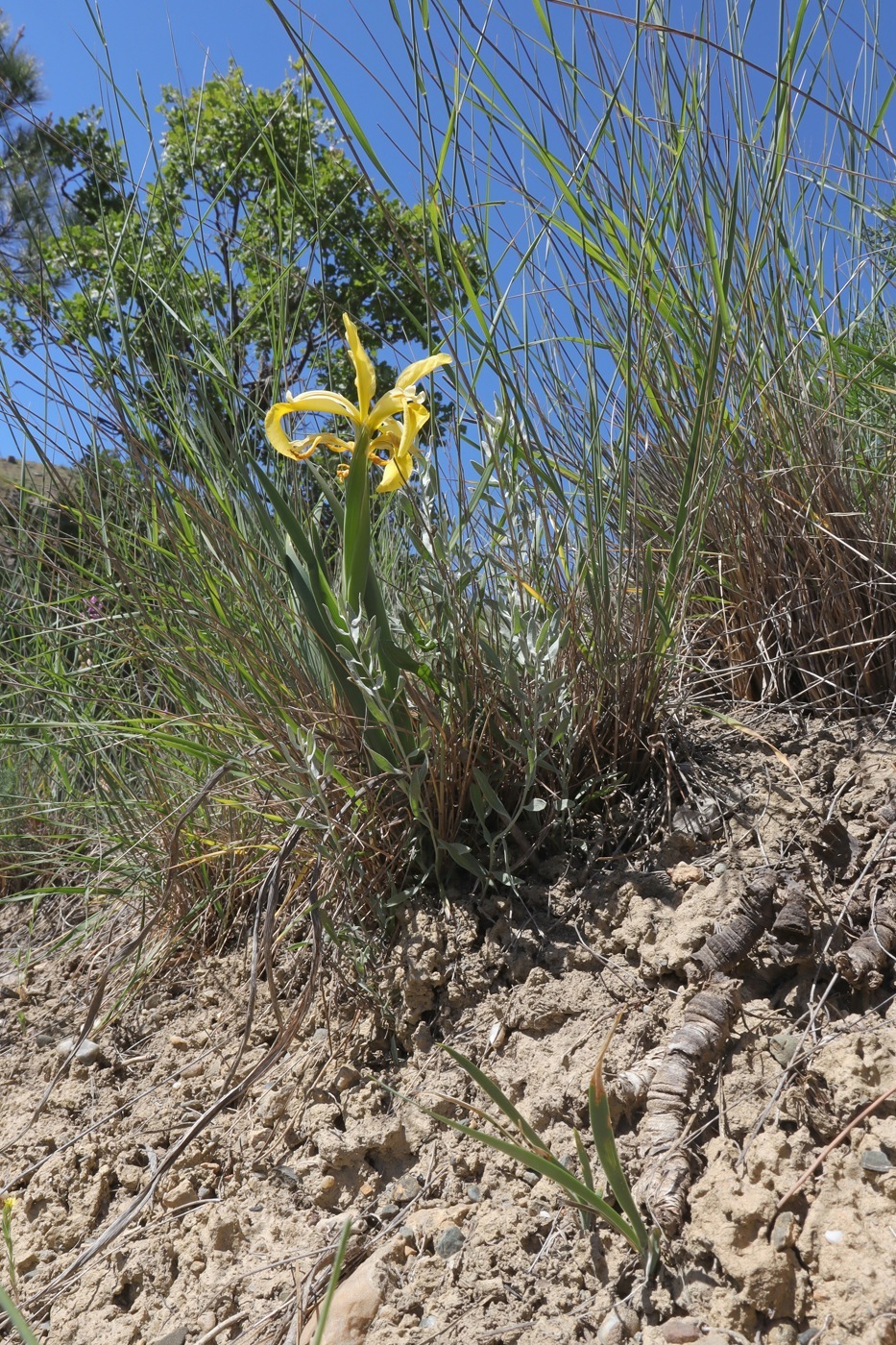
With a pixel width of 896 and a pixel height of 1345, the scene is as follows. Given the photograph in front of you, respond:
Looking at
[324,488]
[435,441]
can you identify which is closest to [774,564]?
[435,441]

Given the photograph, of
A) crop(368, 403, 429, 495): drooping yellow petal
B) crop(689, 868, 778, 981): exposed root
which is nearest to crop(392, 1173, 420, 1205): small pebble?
crop(689, 868, 778, 981): exposed root

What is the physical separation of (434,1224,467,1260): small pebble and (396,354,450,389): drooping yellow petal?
3.22 ft

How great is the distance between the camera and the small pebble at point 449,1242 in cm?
98

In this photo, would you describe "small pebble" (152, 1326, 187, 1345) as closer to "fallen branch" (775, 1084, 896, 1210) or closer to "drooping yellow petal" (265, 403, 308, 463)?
"fallen branch" (775, 1084, 896, 1210)

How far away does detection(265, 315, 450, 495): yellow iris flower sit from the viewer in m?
1.23

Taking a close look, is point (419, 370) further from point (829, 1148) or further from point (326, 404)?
point (829, 1148)

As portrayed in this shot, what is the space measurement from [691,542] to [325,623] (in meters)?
0.52

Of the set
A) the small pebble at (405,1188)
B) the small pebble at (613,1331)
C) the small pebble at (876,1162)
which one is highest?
the small pebble at (876,1162)

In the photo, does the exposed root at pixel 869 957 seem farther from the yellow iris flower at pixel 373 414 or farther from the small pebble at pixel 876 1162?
the yellow iris flower at pixel 373 414

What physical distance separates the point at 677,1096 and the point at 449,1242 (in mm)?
285

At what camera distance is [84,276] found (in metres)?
1.49

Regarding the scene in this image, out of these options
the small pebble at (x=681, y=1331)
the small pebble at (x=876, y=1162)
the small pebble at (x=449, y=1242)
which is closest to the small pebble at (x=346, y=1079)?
the small pebble at (x=449, y=1242)

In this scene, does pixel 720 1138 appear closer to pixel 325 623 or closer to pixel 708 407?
pixel 325 623

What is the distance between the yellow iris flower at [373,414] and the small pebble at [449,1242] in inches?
34.3
